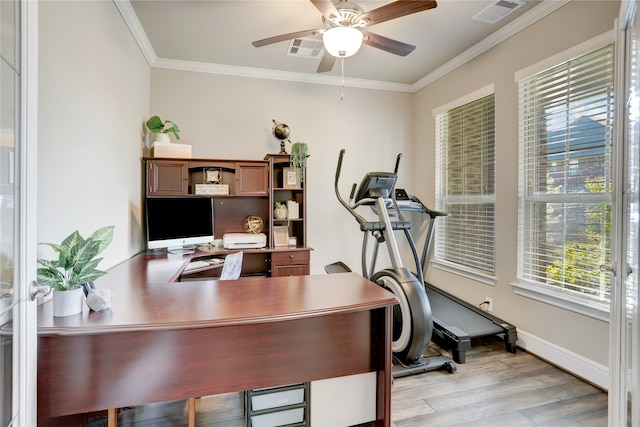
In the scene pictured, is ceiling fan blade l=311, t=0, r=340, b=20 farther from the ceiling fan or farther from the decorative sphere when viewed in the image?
the decorative sphere

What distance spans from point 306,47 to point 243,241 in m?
2.18

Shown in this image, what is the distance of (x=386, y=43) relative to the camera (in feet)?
7.86

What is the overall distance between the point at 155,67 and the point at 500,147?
3826mm

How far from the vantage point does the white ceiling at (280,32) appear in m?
2.53

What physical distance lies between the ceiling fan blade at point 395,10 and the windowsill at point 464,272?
8.19 feet

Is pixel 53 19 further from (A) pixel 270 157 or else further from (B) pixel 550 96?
(B) pixel 550 96

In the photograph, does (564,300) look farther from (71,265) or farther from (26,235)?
(26,235)

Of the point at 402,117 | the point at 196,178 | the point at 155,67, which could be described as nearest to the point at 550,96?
the point at 402,117

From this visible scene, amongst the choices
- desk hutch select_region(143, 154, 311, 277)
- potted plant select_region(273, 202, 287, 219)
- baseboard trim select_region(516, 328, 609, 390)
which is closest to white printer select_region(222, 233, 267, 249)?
desk hutch select_region(143, 154, 311, 277)

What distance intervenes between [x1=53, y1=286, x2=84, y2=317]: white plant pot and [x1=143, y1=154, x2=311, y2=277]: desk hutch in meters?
1.97

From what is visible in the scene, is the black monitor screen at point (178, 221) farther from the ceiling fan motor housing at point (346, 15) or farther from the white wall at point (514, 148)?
the white wall at point (514, 148)

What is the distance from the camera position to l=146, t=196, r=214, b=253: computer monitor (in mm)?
2930

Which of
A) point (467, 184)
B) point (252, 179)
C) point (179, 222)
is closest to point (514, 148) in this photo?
point (467, 184)

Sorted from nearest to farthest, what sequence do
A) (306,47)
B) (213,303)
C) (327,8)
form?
1. (213,303)
2. (327,8)
3. (306,47)
